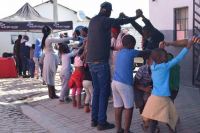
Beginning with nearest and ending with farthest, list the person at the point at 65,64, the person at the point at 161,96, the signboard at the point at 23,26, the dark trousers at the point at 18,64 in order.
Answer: the person at the point at 161,96
the person at the point at 65,64
the dark trousers at the point at 18,64
the signboard at the point at 23,26

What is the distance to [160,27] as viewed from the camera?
1366 cm

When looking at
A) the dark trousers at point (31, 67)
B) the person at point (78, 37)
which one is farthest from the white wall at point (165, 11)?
the dark trousers at point (31, 67)

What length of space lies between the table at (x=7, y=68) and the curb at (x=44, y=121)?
832 cm

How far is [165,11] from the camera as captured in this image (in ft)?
44.2

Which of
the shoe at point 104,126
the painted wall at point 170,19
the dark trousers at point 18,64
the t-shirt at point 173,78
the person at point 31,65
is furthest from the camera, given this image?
the dark trousers at point 18,64

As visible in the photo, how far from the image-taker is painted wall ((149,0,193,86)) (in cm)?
1212

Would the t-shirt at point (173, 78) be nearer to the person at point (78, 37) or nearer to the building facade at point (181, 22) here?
the person at point (78, 37)

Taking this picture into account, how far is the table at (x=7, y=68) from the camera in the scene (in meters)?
18.5

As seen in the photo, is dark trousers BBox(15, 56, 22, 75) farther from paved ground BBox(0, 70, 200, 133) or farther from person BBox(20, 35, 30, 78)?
paved ground BBox(0, 70, 200, 133)

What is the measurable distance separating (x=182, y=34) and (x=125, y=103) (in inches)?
264

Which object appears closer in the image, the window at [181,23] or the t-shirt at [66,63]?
the t-shirt at [66,63]

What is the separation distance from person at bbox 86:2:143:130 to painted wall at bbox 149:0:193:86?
5.22m

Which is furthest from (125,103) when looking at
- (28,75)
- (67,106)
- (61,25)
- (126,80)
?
(61,25)

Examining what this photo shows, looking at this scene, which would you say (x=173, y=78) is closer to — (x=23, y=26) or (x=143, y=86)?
(x=143, y=86)
